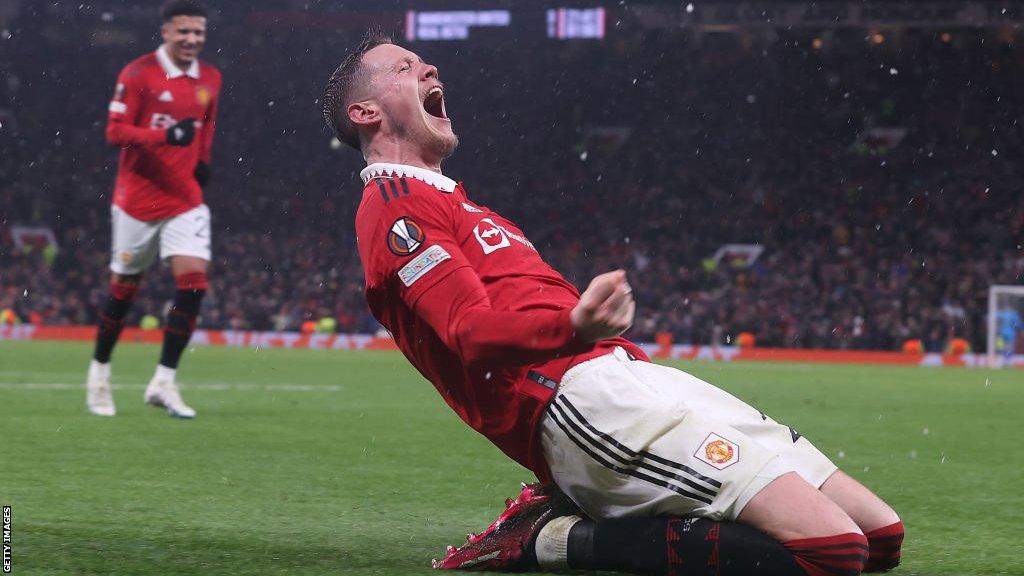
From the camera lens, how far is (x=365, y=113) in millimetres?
2807

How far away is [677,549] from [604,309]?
72 cm

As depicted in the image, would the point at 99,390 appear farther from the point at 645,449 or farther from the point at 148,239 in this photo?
the point at 645,449

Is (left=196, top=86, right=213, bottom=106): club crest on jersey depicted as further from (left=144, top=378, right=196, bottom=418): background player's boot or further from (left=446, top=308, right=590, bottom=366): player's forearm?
(left=446, top=308, right=590, bottom=366): player's forearm

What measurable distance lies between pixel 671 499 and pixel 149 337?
1857 cm

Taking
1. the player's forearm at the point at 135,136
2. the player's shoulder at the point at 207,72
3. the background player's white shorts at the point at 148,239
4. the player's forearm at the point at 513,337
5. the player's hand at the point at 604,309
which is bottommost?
the background player's white shorts at the point at 148,239

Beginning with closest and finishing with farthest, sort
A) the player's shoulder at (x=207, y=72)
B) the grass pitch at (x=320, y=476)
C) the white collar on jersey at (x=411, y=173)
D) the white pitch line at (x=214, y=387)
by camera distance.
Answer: the white collar on jersey at (x=411, y=173)
the grass pitch at (x=320, y=476)
the player's shoulder at (x=207, y=72)
the white pitch line at (x=214, y=387)

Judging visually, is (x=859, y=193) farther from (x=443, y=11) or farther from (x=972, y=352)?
(x=443, y=11)

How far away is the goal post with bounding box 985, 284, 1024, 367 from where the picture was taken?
1838cm

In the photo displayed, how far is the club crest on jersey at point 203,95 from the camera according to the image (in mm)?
6758

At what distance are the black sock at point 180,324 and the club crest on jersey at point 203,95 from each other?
1.01 metres

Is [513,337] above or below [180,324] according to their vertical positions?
above

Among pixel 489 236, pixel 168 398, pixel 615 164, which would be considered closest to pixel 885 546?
→ pixel 489 236

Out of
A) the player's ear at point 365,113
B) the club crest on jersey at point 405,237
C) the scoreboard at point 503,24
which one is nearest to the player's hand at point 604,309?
the club crest on jersey at point 405,237

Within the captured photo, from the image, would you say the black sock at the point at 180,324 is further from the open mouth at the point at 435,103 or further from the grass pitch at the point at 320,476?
the open mouth at the point at 435,103
